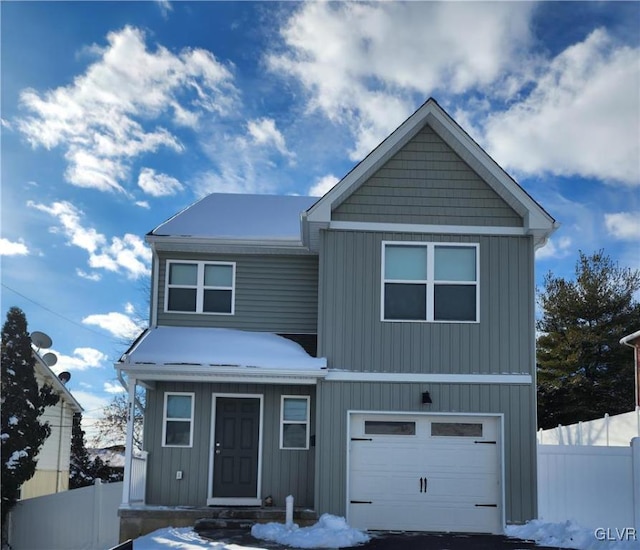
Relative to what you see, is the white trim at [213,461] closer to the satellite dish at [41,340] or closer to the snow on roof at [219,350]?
the snow on roof at [219,350]

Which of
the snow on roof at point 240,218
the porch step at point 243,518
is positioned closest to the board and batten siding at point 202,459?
the porch step at point 243,518

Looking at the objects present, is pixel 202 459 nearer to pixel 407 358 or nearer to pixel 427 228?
pixel 407 358

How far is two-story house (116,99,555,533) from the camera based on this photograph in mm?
12656

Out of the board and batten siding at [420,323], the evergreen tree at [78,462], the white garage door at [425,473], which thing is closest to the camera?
the white garage door at [425,473]

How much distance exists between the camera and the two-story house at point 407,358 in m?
12.7

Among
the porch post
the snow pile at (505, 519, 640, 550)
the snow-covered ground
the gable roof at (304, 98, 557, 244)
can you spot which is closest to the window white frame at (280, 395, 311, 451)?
the snow-covered ground

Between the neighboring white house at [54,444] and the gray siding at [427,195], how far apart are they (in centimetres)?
1250

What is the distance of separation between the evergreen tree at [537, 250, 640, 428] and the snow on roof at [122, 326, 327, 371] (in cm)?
2083

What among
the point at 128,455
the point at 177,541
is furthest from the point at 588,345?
the point at 177,541

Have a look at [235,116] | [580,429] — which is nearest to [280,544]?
[235,116]

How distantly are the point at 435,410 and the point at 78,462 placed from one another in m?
18.0

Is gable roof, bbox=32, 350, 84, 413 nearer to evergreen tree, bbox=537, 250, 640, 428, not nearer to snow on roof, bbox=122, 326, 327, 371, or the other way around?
snow on roof, bbox=122, 326, 327, 371

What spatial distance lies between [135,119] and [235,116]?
92.9 inches

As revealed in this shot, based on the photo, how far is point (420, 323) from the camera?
13.0 m
